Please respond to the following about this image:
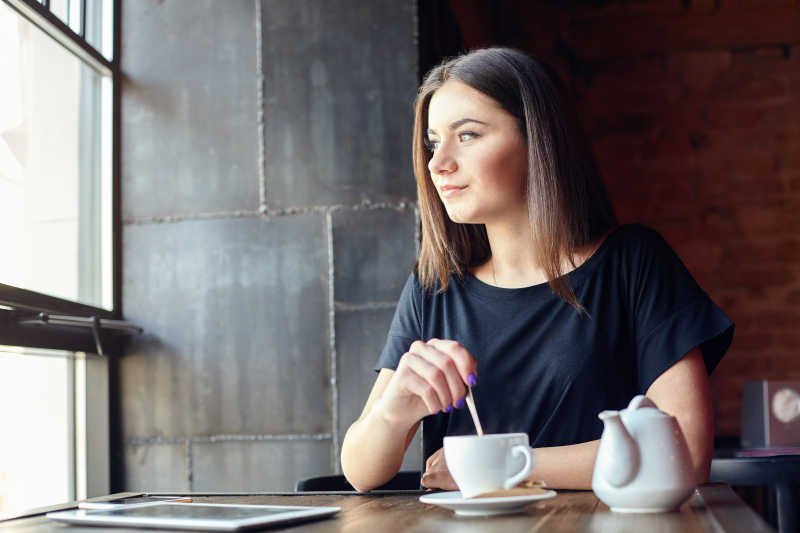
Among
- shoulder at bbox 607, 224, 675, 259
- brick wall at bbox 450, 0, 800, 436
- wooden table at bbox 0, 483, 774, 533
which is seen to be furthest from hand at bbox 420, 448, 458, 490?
brick wall at bbox 450, 0, 800, 436

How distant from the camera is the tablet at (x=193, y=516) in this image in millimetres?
928

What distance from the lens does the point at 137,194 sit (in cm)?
273

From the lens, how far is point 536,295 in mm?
1613

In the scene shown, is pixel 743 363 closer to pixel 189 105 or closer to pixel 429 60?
pixel 429 60

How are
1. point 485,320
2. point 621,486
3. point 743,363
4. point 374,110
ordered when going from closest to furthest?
point 621,486, point 485,320, point 374,110, point 743,363

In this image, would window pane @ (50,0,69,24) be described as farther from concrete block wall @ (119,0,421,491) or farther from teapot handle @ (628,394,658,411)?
teapot handle @ (628,394,658,411)

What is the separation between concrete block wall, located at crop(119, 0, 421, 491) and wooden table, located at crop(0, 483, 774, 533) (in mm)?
1344

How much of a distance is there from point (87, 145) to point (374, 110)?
90 cm

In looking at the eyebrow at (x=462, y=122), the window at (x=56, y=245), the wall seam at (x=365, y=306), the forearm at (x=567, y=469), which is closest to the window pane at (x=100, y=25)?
the window at (x=56, y=245)

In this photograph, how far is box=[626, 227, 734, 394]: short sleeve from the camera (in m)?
1.43

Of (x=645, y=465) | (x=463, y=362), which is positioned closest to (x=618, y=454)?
(x=645, y=465)

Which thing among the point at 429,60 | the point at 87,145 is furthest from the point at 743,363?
the point at 87,145

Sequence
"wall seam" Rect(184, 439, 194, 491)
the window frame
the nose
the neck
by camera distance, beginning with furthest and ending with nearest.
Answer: "wall seam" Rect(184, 439, 194, 491), the window frame, the neck, the nose

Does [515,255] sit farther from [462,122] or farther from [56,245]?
[56,245]
